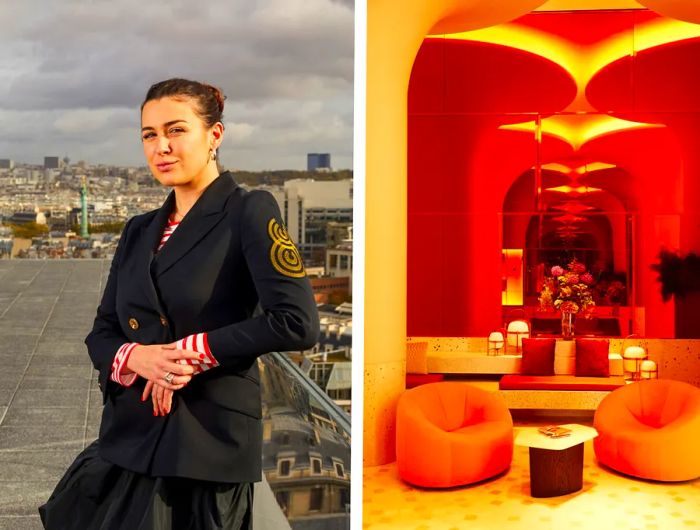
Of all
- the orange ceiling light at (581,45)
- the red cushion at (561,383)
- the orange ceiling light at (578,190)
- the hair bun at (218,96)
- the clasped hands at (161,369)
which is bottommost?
the red cushion at (561,383)

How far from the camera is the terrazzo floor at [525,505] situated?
17.1 ft

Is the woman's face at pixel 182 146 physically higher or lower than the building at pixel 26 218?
higher

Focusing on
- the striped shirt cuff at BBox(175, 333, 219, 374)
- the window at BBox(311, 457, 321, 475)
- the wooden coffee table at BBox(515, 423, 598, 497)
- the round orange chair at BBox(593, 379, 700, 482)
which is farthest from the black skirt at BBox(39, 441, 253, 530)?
the round orange chair at BBox(593, 379, 700, 482)

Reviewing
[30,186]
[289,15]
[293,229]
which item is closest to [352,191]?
[293,229]

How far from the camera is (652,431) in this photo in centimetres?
623

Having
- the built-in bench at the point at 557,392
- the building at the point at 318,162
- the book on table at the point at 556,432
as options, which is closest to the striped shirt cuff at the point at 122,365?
the building at the point at 318,162

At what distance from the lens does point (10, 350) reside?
314 centimetres

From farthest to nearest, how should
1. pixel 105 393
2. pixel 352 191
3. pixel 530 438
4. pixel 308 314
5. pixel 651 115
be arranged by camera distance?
pixel 651 115 < pixel 530 438 < pixel 352 191 < pixel 105 393 < pixel 308 314

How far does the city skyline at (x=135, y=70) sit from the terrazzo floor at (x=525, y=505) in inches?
115

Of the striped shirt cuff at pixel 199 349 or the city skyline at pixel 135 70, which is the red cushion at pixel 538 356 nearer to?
the city skyline at pixel 135 70

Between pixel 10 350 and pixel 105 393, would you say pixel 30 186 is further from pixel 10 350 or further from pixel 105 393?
pixel 105 393

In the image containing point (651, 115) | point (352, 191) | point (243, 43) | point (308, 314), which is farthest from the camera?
point (651, 115)

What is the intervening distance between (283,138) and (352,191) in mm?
402

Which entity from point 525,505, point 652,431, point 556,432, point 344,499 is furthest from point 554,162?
point 344,499
